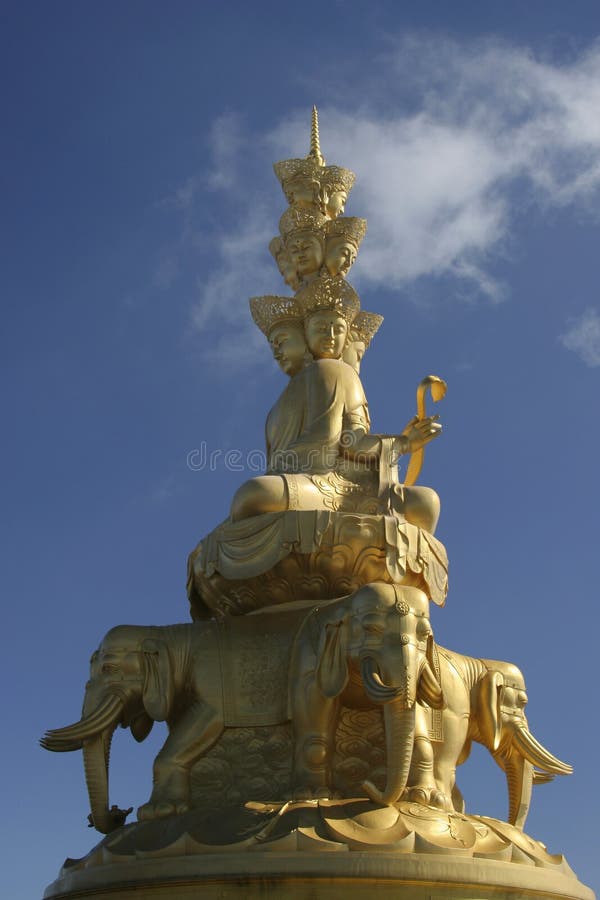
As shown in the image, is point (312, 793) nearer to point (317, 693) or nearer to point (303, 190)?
point (317, 693)

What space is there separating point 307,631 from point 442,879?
90.3 inches

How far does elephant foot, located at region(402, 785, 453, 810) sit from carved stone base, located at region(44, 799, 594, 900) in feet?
0.32

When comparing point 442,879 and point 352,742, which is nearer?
point 442,879

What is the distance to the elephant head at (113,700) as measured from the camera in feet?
29.9

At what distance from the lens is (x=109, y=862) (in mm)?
8266

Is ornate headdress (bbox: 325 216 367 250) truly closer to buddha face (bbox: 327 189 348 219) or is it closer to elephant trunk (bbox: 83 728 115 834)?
buddha face (bbox: 327 189 348 219)

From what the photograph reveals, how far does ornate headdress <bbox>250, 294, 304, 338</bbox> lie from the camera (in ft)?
41.0

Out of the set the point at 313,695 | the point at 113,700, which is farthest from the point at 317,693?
the point at 113,700

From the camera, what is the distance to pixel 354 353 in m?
12.6

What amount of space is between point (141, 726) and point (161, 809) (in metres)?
0.99

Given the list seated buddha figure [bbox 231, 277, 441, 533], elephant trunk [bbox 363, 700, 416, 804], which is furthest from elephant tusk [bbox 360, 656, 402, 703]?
seated buddha figure [bbox 231, 277, 441, 533]

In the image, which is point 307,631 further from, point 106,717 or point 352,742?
point 106,717

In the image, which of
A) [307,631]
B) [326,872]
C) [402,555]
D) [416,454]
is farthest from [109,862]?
[416,454]

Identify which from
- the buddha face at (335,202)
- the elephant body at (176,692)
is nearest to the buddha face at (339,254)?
the buddha face at (335,202)
